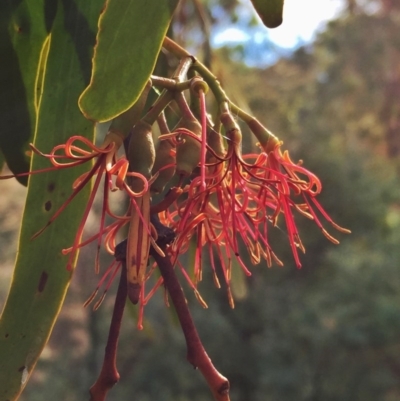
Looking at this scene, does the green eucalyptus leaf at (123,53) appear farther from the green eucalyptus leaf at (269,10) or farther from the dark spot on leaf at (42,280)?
the dark spot on leaf at (42,280)

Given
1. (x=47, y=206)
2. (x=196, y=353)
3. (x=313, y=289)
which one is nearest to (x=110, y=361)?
(x=196, y=353)

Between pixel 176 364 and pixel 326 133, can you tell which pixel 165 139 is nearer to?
pixel 176 364

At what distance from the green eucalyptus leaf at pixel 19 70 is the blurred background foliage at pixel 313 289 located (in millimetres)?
1210

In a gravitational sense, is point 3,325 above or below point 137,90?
below

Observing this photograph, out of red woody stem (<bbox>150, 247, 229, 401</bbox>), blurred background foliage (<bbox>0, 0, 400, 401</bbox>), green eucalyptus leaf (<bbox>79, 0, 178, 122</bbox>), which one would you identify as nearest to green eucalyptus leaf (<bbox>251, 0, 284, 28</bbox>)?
green eucalyptus leaf (<bbox>79, 0, 178, 122</bbox>)

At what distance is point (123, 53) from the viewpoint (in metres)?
0.30

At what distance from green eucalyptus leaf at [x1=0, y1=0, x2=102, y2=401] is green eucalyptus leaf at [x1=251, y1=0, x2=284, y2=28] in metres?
0.14

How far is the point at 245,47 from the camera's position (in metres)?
3.62

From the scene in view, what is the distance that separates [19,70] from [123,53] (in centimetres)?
17

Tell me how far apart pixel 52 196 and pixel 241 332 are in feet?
7.92

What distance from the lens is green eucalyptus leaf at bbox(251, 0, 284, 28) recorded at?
30cm

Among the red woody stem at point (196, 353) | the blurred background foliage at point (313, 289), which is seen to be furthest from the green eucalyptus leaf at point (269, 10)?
the blurred background foliage at point (313, 289)

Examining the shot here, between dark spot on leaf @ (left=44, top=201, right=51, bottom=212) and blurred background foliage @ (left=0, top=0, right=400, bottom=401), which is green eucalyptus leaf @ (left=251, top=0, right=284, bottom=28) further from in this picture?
blurred background foliage @ (left=0, top=0, right=400, bottom=401)

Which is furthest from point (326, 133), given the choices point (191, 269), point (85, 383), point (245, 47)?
point (191, 269)
